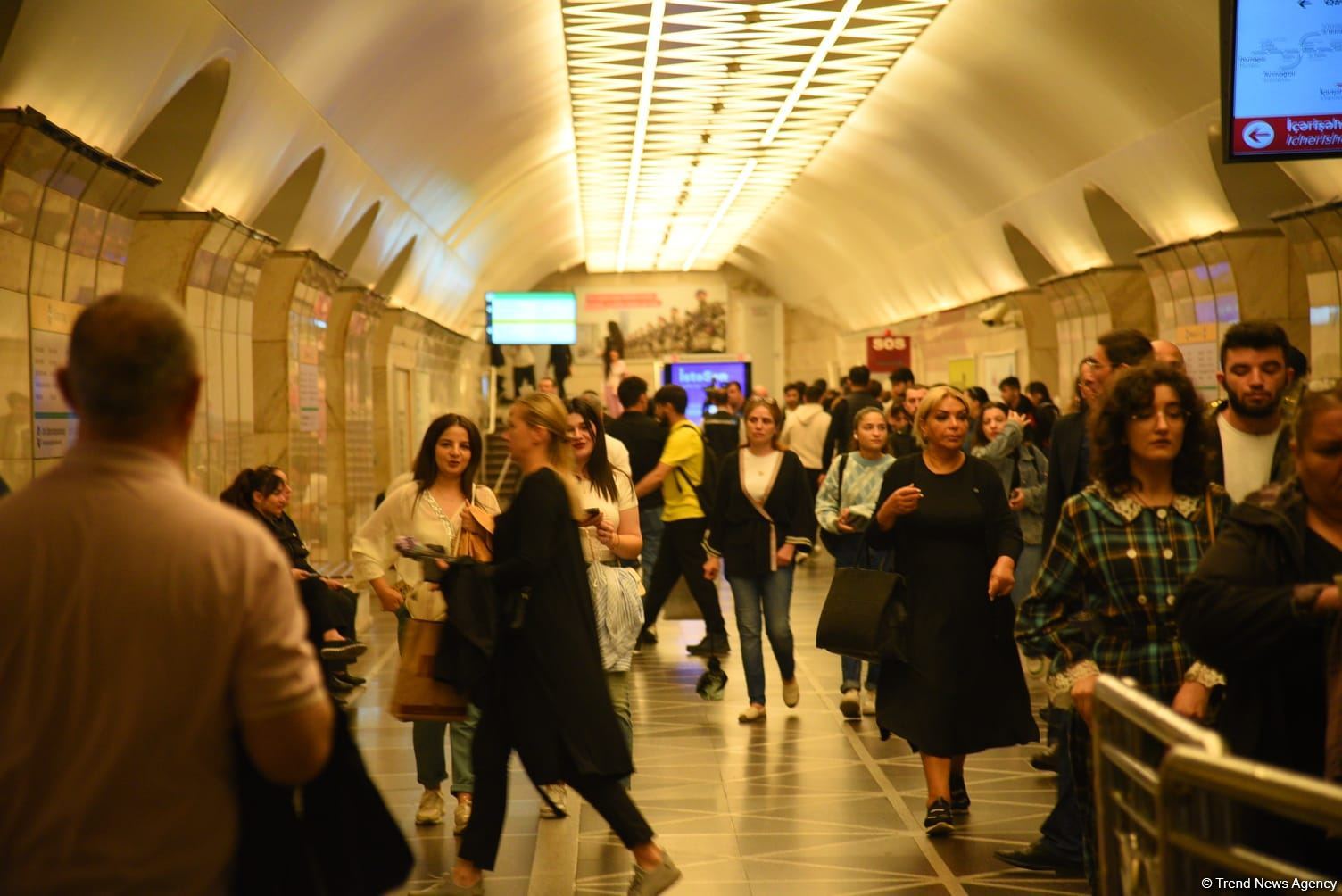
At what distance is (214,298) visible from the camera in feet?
41.0

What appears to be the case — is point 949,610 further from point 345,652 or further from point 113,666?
point 113,666

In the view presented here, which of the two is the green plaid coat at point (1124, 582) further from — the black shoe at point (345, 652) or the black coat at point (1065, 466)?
the black shoe at point (345, 652)

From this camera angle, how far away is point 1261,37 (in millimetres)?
7566

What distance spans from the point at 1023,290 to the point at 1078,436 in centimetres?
1772

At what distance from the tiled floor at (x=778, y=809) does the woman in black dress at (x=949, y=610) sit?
289 mm

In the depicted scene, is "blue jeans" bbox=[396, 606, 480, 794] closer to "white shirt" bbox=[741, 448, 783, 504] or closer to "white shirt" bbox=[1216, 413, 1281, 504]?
"white shirt" bbox=[741, 448, 783, 504]

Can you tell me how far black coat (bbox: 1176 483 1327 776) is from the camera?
10.5 feet

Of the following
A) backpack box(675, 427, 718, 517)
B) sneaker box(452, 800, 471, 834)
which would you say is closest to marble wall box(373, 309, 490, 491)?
backpack box(675, 427, 718, 517)

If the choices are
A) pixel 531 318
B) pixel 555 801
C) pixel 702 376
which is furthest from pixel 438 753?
pixel 702 376

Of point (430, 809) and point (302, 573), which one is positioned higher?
point (302, 573)

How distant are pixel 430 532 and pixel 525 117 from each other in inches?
579

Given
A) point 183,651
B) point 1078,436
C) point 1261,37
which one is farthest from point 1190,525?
point 1261,37

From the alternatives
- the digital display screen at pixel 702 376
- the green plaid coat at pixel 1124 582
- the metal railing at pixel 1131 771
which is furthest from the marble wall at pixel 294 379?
the metal railing at pixel 1131 771

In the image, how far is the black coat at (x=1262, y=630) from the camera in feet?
10.5
